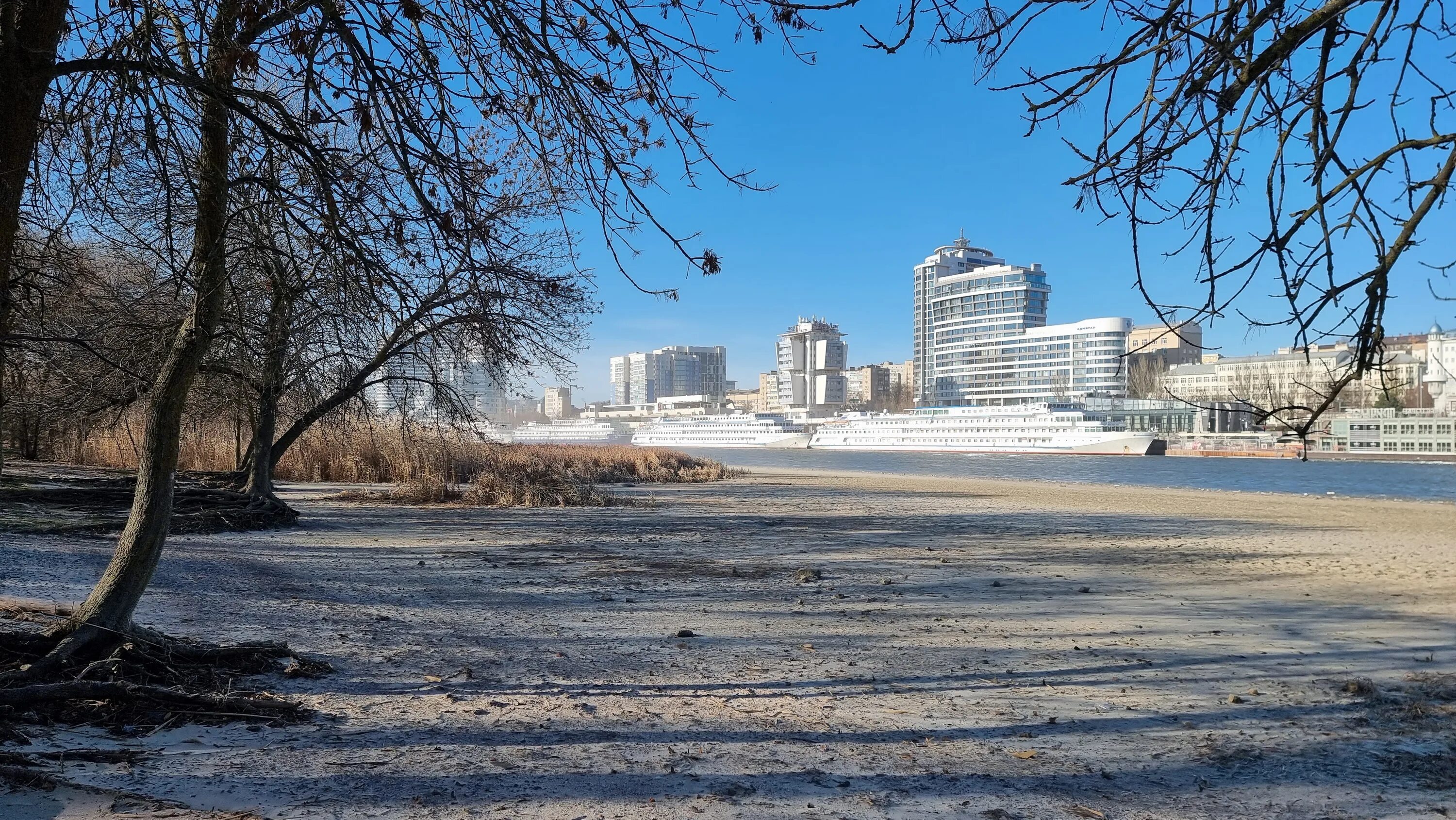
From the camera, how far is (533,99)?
344 centimetres

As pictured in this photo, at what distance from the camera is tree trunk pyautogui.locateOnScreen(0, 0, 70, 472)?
309 centimetres

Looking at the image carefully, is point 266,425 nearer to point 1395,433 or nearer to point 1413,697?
point 1413,697

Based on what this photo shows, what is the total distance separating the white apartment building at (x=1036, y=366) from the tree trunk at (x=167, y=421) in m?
79.5

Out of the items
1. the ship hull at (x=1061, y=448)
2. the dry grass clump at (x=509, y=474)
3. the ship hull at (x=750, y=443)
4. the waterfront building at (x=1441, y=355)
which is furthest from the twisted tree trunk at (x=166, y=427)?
the ship hull at (x=750, y=443)

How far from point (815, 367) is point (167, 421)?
124 metres

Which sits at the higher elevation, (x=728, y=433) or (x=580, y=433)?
(x=580, y=433)

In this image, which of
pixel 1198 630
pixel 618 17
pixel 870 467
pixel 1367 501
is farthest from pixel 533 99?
pixel 870 467

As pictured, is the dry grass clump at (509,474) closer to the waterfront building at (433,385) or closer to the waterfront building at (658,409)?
the waterfront building at (433,385)

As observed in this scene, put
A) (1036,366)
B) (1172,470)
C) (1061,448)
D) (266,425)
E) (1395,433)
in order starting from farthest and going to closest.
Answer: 1. (1036,366)
2. (1061,448)
3. (1395,433)
4. (1172,470)
5. (266,425)

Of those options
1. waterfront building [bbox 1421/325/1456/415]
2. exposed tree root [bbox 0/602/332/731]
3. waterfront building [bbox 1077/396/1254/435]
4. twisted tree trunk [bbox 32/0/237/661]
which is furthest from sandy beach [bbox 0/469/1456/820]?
waterfront building [bbox 1077/396/1254/435]

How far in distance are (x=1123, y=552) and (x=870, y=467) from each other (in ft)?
121

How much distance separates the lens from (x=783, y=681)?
457 centimetres

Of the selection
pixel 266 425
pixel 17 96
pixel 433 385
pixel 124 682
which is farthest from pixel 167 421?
pixel 266 425

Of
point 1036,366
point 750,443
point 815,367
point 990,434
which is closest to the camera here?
point 990,434
